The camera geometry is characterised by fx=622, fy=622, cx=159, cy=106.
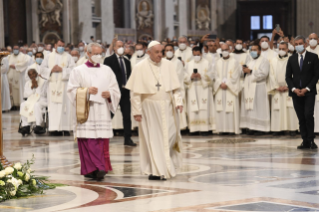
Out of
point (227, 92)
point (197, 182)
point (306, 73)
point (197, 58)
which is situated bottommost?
point (197, 182)

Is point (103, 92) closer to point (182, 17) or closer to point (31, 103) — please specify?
point (31, 103)

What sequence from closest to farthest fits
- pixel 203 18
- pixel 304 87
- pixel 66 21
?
pixel 304 87 → pixel 66 21 → pixel 203 18

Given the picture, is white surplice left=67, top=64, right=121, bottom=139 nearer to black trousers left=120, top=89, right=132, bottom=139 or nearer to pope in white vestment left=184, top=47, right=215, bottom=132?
black trousers left=120, top=89, right=132, bottom=139

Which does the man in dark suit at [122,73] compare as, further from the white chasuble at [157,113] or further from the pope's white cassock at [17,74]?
the pope's white cassock at [17,74]

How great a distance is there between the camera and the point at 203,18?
118 feet

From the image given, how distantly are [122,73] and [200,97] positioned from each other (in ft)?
8.71

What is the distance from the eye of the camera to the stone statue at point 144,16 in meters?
29.9

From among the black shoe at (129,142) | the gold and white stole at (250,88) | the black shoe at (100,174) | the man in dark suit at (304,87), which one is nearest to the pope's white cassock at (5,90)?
the gold and white stole at (250,88)

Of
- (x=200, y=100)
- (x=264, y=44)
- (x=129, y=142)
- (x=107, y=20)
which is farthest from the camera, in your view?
(x=107, y=20)

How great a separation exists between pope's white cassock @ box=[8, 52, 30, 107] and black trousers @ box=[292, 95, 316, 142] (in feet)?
40.4

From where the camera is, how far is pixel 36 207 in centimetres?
621

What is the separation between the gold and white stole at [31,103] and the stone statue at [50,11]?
10.3 meters

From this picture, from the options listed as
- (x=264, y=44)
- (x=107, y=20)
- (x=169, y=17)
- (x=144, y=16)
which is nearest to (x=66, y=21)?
(x=107, y=20)

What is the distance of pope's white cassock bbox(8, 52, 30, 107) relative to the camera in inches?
835
